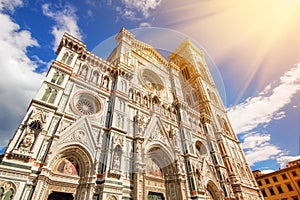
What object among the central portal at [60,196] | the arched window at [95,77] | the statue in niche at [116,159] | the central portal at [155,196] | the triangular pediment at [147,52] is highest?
the triangular pediment at [147,52]

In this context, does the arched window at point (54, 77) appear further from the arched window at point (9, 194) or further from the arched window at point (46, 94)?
the arched window at point (9, 194)

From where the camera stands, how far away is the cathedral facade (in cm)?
878

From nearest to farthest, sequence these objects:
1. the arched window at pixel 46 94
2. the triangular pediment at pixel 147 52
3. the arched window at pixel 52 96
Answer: the arched window at pixel 46 94 < the arched window at pixel 52 96 < the triangular pediment at pixel 147 52

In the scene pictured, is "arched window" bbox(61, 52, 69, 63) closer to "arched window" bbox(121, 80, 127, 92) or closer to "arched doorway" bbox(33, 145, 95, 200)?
"arched window" bbox(121, 80, 127, 92)

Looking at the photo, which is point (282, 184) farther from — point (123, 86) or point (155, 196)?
point (123, 86)

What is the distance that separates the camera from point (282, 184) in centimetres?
3331

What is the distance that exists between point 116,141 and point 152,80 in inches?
513

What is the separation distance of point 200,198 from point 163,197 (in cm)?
338

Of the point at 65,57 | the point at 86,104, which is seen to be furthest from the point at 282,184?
the point at 65,57

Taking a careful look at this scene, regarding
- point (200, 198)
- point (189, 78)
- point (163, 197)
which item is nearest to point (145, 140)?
point (163, 197)

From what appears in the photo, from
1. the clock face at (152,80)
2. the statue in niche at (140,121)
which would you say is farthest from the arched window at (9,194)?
the clock face at (152,80)

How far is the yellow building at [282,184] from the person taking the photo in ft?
103

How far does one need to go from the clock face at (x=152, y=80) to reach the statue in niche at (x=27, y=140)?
14.6m

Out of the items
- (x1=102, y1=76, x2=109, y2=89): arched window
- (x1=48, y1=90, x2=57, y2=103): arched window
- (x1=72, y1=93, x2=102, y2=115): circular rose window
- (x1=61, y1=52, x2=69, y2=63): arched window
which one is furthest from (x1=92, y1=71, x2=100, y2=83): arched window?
(x1=48, y1=90, x2=57, y2=103): arched window
